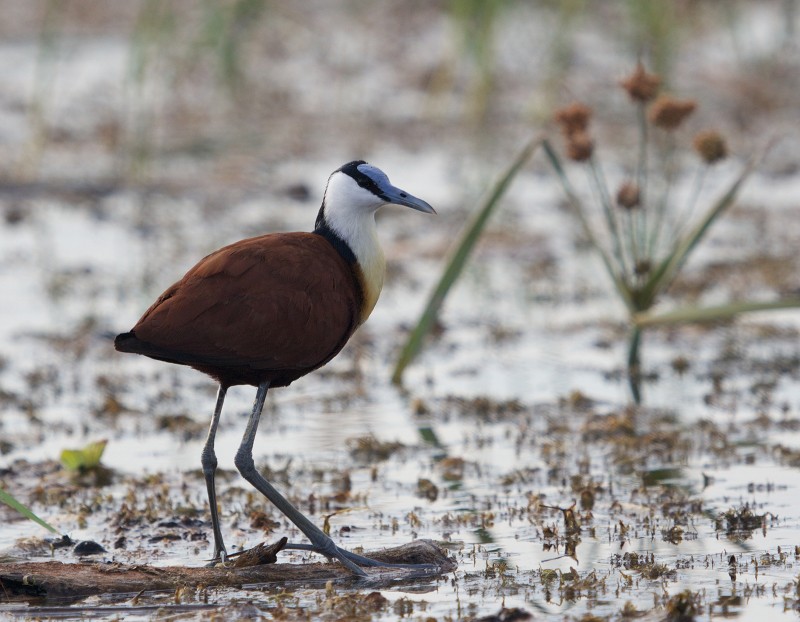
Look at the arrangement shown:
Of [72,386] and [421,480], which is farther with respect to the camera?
[72,386]

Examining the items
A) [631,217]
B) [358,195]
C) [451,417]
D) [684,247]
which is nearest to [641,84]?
[631,217]

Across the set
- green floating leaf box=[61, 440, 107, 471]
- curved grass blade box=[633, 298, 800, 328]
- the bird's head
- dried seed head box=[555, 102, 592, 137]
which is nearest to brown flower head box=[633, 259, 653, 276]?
curved grass blade box=[633, 298, 800, 328]

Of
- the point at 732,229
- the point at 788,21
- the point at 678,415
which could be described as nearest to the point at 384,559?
the point at 678,415

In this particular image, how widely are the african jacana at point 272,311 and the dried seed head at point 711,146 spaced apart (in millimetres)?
2362

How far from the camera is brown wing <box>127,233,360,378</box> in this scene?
4.61m

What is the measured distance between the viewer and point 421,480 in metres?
5.73

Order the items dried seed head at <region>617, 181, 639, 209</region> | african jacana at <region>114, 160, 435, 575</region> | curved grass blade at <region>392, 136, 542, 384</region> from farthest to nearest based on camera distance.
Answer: curved grass blade at <region>392, 136, 542, 384</region> → dried seed head at <region>617, 181, 639, 209</region> → african jacana at <region>114, 160, 435, 575</region>

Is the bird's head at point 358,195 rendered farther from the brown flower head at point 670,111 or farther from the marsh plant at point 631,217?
the brown flower head at point 670,111

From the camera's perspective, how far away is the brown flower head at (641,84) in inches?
269

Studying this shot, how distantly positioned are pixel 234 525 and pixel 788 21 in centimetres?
1279

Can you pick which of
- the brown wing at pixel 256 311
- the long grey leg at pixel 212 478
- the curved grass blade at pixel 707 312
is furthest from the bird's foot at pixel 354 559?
the curved grass blade at pixel 707 312

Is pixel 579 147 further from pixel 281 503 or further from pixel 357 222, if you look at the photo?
pixel 281 503

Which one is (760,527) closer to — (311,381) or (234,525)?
(234,525)

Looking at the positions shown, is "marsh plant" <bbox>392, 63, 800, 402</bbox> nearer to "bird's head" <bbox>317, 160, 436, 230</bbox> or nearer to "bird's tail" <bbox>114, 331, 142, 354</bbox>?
"bird's head" <bbox>317, 160, 436, 230</bbox>
